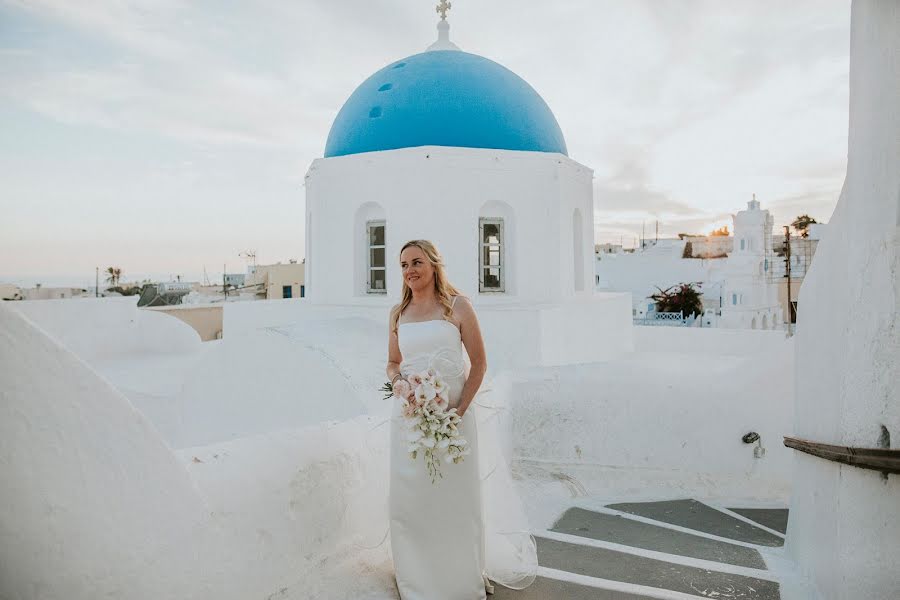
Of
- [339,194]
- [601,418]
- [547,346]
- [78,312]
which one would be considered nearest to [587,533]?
[601,418]

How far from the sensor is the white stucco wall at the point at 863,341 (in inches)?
106

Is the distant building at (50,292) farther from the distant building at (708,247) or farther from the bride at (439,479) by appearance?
the distant building at (708,247)

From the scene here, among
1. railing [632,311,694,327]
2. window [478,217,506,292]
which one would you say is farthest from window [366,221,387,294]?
railing [632,311,694,327]

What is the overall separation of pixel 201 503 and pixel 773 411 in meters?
5.79

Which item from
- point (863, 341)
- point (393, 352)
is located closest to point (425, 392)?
Result: point (393, 352)

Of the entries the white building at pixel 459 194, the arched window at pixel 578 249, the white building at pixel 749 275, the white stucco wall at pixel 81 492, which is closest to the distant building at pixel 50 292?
the white building at pixel 459 194

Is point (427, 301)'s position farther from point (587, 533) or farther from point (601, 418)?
point (601, 418)

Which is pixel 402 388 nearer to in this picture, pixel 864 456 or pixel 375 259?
pixel 864 456

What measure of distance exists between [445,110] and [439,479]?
6575 millimetres

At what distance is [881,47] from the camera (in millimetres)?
2787

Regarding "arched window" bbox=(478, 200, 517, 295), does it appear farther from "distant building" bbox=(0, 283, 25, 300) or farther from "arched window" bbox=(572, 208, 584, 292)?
"distant building" bbox=(0, 283, 25, 300)

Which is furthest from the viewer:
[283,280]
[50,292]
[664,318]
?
[50,292]

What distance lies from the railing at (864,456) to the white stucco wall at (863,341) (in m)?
0.08

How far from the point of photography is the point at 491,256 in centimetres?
902
